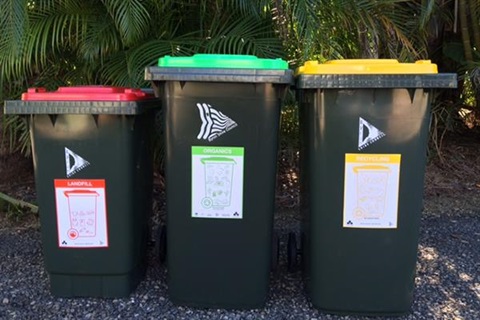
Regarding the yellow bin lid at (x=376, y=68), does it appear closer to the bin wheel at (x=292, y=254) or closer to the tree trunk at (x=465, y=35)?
the bin wheel at (x=292, y=254)

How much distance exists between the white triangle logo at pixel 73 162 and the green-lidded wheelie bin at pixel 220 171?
47 centimetres

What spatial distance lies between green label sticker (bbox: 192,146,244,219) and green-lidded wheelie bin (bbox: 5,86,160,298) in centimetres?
41

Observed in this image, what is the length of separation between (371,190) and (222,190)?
0.78 metres

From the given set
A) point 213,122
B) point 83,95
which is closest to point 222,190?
point 213,122

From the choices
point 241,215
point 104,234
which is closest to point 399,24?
point 241,215

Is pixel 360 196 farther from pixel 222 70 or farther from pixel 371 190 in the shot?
pixel 222 70

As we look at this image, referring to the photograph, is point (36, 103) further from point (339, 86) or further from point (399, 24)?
point (399, 24)

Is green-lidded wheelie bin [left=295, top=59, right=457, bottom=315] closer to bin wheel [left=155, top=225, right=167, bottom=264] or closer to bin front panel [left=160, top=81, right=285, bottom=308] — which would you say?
bin front panel [left=160, top=81, right=285, bottom=308]

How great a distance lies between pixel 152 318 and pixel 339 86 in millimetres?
1594

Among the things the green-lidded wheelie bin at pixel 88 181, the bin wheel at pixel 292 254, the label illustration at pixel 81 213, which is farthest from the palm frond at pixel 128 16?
the bin wheel at pixel 292 254

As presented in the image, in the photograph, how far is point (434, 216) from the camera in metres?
4.48

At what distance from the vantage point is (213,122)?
8.57 feet

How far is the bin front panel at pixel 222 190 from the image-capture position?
8.55 ft

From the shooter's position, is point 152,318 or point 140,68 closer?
point 152,318
